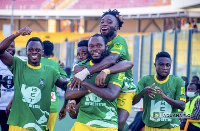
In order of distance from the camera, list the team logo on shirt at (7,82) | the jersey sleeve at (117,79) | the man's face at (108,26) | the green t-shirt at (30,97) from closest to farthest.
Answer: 1. the jersey sleeve at (117,79)
2. the man's face at (108,26)
3. the green t-shirt at (30,97)
4. the team logo on shirt at (7,82)

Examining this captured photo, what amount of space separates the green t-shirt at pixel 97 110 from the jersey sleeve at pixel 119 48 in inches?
14.7

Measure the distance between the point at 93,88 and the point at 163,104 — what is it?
2109 millimetres

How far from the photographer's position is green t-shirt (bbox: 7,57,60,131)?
6492mm

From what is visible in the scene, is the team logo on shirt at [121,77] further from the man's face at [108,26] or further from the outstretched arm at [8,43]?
the outstretched arm at [8,43]

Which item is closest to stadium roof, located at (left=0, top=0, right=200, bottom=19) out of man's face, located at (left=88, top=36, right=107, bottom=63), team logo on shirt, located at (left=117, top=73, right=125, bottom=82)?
team logo on shirt, located at (left=117, top=73, right=125, bottom=82)

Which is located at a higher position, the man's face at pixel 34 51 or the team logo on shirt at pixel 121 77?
the man's face at pixel 34 51

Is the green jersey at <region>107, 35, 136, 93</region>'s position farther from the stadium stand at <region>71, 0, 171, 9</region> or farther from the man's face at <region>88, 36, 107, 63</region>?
the stadium stand at <region>71, 0, 171, 9</region>

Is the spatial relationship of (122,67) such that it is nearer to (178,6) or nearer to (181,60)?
(181,60)

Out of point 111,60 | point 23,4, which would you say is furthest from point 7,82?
point 23,4

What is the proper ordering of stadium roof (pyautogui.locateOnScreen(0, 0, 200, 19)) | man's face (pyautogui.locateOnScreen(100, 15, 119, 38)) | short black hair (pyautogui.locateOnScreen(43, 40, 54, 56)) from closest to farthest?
man's face (pyautogui.locateOnScreen(100, 15, 119, 38)) → short black hair (pyautogui.locateOnScreen(43, 40, 54, 56)) → stadium roof (pyautogui.locateOnScreen(0, 0, 200, 19))

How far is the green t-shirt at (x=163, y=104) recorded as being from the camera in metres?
7.26

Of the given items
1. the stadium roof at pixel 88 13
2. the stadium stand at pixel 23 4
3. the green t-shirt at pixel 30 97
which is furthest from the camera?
the stadium stand at pixel 23 4

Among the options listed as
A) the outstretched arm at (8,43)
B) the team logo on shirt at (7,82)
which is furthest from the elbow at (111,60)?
the team logo on shirt at (7,82)

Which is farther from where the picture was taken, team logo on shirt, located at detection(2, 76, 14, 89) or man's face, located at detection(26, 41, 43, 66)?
team logo on shirt, located at detection(2, 76, 14, 89)
